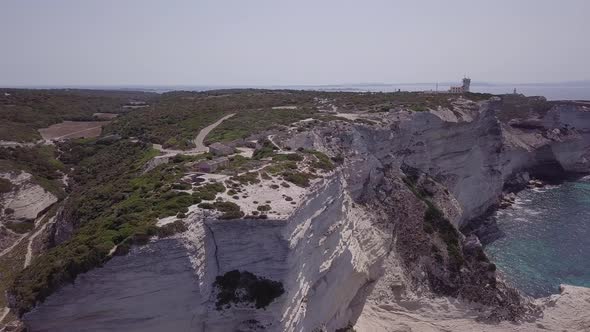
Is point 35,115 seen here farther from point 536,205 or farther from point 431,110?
point 536,205

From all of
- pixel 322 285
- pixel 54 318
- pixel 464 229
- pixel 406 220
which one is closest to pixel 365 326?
pixel 322 285

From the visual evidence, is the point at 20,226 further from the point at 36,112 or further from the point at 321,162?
the point at 36,112

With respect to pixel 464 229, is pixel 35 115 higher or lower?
higher

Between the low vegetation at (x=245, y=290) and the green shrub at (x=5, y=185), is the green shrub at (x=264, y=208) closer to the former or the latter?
the low vegetation at (x=245, y=290)

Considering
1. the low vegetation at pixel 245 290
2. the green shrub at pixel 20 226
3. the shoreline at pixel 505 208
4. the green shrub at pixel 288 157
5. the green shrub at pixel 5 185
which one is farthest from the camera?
Answer: the shoreline at pixel 505 208

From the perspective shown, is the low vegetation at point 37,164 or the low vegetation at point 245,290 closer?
the low vegetation at point 245,290

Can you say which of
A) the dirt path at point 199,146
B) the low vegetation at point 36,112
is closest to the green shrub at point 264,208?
the dirt path at point 199,146

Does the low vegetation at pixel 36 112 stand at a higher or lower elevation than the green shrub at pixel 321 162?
higher
